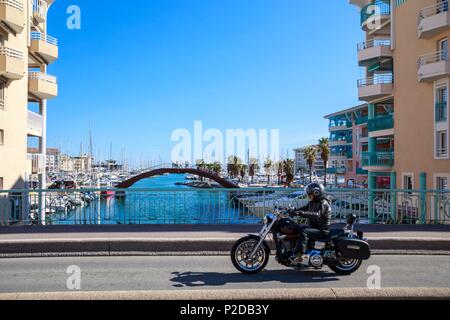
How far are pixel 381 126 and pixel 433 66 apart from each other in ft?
31.2

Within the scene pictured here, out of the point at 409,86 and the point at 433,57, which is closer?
the point at 433,57

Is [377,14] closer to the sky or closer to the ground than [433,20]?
closer to the sky

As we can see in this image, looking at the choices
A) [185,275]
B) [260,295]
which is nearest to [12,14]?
[185,275]

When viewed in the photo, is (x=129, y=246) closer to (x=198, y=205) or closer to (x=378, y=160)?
(x=198, y=205)

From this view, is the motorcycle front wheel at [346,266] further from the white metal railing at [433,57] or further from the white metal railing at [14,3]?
the white metal railing at [14,3]

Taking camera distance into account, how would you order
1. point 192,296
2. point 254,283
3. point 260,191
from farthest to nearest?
point 260,191 < point 254,283 < point 192,296

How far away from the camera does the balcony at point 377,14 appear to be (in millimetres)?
32250

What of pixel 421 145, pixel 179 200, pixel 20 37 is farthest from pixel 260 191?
pixel 20 37

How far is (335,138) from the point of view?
7594 cm

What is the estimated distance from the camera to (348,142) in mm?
70938

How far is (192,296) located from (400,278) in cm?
365

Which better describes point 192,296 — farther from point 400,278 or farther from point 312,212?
point 400,278


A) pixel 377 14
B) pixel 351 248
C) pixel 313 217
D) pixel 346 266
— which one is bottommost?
pixel 346 266

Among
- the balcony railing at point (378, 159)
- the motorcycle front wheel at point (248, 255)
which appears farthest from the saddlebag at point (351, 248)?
the balcony railing at point (378, 159)
